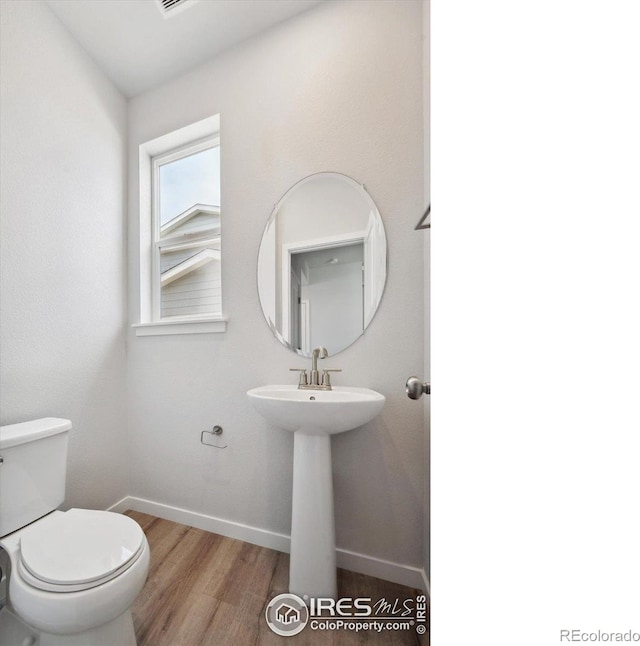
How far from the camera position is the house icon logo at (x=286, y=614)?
42.3 inches

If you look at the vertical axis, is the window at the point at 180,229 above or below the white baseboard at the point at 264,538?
above

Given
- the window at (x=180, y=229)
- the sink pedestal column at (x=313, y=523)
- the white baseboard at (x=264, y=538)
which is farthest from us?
the window at (x=180, y=229)

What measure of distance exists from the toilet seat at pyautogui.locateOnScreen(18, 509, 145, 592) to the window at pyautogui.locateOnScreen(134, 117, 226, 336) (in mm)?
949

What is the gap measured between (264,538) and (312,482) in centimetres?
59

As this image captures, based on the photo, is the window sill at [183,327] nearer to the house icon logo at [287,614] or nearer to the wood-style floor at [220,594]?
the wood-style floor at [220,594]

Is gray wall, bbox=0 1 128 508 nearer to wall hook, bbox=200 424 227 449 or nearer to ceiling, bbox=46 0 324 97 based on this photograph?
A: ceiling, bbox=46 0 324 97

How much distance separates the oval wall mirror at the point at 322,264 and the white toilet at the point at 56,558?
95 cm

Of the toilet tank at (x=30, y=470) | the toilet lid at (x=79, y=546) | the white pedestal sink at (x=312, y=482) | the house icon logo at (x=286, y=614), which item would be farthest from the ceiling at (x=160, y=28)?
the house icon logo at (x=286, y=614)

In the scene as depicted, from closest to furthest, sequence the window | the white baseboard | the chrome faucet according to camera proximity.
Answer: the white baseboard < the chrome faucet < the window

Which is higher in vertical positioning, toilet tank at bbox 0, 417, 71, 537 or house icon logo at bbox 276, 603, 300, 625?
toilet tank at bbox 0, 417, 71, 537

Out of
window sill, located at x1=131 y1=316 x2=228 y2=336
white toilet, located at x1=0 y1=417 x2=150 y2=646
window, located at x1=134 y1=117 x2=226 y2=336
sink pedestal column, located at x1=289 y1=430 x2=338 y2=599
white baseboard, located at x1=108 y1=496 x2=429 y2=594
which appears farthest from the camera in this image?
window, located at x1=134 y1=117 x2=226 y2=336

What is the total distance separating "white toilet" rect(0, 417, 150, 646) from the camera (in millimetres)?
832

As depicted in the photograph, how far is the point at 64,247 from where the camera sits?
5.13ft

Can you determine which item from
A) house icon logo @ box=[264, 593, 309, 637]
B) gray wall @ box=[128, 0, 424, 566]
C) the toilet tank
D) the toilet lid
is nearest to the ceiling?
gray wall @ box=[128, 0, 424, 566]
